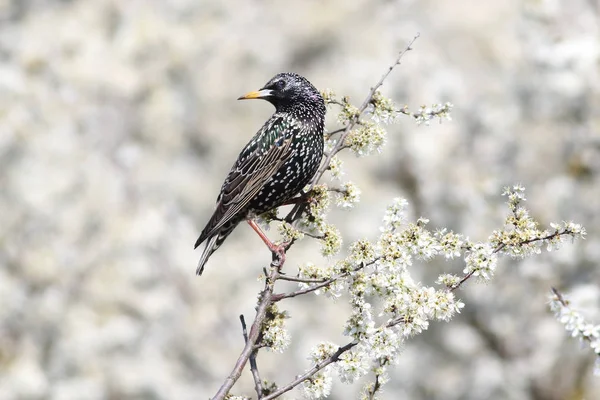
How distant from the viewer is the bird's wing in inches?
186

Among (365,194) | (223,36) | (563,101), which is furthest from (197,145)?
(563,101)

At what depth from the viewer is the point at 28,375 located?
8.05 metres

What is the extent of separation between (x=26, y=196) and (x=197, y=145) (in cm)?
179

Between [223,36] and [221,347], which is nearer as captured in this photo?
[221,347]

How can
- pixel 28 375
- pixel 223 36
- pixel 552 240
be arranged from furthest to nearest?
pixel 223 36, pixel 28 375, pixel 552 240

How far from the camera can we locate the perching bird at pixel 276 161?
4629mm

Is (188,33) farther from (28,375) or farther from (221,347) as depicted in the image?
(28,375)

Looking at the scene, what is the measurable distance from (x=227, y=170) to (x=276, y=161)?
3.79 m

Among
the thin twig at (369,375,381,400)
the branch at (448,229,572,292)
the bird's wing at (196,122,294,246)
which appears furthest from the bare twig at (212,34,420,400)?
the bird's wing at (196,122,294,246)

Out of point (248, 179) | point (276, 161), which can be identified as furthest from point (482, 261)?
point (248, 179)

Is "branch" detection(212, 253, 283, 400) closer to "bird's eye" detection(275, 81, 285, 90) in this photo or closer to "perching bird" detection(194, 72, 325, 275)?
"perching bird" detection(194, 72, 325, 275)

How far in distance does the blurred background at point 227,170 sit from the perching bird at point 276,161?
3.05m

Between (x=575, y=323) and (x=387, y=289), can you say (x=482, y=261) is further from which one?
(x=575, y=323)

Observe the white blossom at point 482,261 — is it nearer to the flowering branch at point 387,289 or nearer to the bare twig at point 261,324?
the flowering branch at point 387,289
